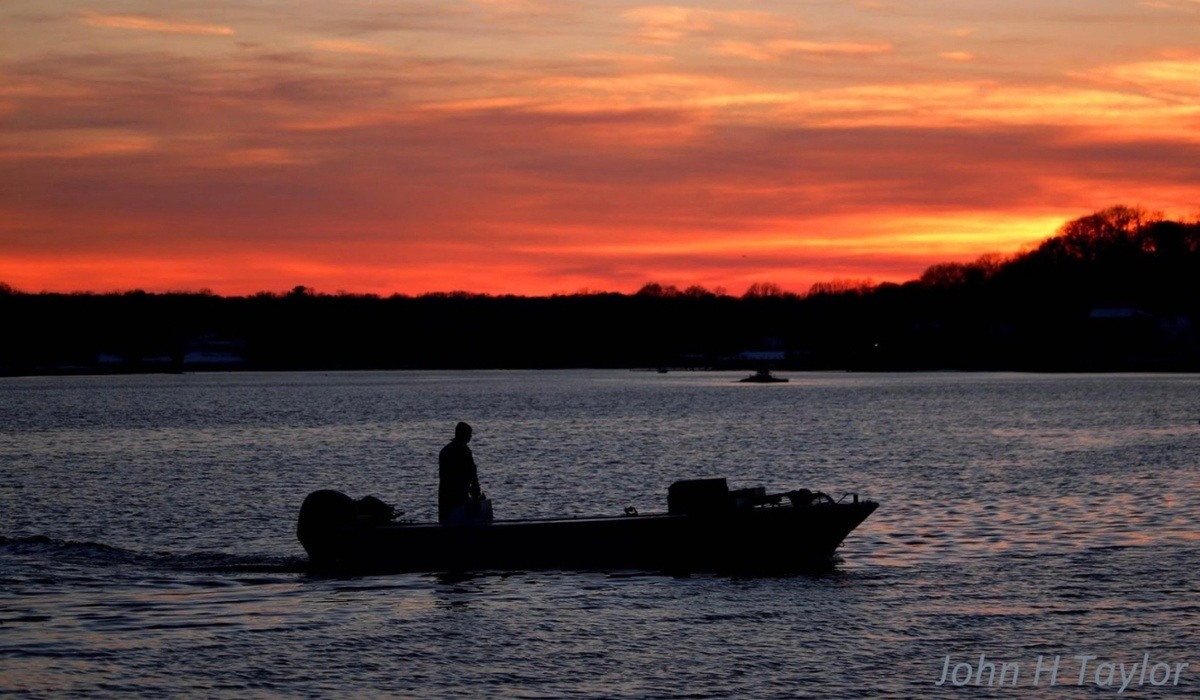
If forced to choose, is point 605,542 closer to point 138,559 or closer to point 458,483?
point 458,483

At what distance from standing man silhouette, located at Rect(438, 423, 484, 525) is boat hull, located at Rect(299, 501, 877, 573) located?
34cm

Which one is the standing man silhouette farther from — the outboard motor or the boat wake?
the boat wake

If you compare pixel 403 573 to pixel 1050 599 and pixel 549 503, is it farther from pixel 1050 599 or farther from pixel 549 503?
pixel 549 503

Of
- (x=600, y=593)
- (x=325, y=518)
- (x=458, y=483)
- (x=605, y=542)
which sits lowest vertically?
(x=600, y=593)

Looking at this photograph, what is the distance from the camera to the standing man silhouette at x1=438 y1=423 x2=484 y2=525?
2664 cm

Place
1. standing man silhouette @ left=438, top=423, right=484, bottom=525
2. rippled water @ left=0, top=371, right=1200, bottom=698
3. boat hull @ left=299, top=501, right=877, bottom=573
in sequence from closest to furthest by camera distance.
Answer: rippled water @ left=0, top=371, right=1200, bottom=698 → standing man silhouette @ left=438, top=423, right=484, bottom=525 → boat hull @ left=299, top=501, right=877, bottom=573

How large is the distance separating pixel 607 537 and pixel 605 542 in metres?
0.11

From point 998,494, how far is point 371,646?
29136 millimetres

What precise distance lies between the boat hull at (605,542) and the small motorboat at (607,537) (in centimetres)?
2

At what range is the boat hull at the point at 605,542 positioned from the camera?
2791 centimetres

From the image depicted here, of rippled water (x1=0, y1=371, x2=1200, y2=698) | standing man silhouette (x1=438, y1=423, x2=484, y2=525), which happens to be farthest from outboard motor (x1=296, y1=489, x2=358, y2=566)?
standing man silhouette (x1=438, y1=423, x2=484, y2=525)

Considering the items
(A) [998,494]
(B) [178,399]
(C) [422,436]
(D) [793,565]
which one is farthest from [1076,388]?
(D) [793,565]

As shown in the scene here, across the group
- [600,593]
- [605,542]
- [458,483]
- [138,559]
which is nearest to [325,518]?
[458,483]

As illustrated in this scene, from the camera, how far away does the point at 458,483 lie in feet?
89.6
